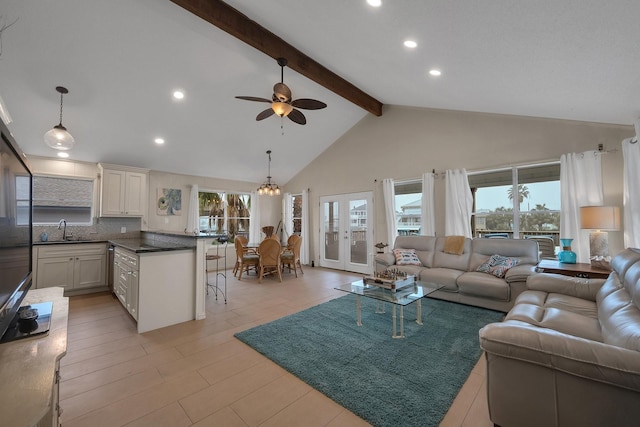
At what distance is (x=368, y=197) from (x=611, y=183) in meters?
3.77

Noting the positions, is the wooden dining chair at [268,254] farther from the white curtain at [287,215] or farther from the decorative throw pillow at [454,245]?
the decorative throw pillow at [454,245]

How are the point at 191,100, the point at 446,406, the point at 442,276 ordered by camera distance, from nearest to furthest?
the point at 446,406 < the point at 442,276 < the point at 191,100

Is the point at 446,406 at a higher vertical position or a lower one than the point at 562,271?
lower

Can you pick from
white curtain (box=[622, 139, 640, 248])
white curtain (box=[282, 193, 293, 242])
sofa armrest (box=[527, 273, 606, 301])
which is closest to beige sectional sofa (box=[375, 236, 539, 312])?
sofa armrest (box=[527, 273, 606, 301])

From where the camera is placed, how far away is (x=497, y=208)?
4.50m

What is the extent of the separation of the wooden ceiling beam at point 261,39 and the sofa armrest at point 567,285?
148 inches

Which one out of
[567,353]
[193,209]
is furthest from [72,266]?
[567,353]

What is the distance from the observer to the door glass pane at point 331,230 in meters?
6.74

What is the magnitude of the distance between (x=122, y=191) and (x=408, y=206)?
567cm

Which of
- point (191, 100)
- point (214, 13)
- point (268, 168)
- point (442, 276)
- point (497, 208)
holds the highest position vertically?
→ point (214, 13)

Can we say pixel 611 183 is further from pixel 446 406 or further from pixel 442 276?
pixel 446 406

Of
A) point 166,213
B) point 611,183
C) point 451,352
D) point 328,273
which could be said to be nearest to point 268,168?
point 166,213

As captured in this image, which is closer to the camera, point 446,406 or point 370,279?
point 446,406

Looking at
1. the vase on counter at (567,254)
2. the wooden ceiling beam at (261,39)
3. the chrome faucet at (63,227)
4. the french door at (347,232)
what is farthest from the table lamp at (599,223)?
the chrome faucet at (63,227)
